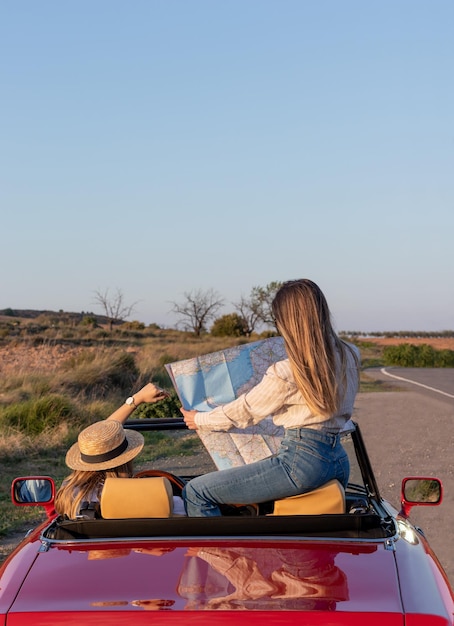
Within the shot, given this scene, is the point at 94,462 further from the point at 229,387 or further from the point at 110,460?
the point at 229,387

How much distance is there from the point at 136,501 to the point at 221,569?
0.58 m

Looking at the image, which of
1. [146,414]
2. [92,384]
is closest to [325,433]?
[146,414]

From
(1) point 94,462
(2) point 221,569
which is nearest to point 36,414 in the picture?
(1) point 94,462

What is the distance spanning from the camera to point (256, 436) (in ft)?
13.5

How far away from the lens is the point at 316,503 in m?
3.20

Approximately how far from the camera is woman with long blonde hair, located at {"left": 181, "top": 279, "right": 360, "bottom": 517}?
3.23 meters

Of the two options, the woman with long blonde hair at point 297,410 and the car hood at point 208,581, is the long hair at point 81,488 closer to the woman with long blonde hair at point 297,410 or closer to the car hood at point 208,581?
the woman with long blonde hair at point 297,410

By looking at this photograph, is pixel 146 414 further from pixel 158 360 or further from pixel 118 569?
pixel 118 569

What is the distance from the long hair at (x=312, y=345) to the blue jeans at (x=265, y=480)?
19 centimetres

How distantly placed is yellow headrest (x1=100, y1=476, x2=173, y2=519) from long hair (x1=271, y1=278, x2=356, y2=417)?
2.31ft

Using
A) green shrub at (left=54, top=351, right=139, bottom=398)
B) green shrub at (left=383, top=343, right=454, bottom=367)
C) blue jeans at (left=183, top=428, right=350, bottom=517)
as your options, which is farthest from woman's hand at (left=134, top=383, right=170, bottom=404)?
green shrub at (left=383, top=343, right=454, bottom=367)

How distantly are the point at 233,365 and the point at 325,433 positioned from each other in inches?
32.1

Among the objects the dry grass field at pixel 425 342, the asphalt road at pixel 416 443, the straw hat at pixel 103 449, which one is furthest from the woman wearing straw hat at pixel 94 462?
the dry grass field at pixel 425 342

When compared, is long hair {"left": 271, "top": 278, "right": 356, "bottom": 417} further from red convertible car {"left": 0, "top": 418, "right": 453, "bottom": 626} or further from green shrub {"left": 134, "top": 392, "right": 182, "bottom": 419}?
green shrub {"left": 134, "top": 392, "right": 182, "bottom": 419}
